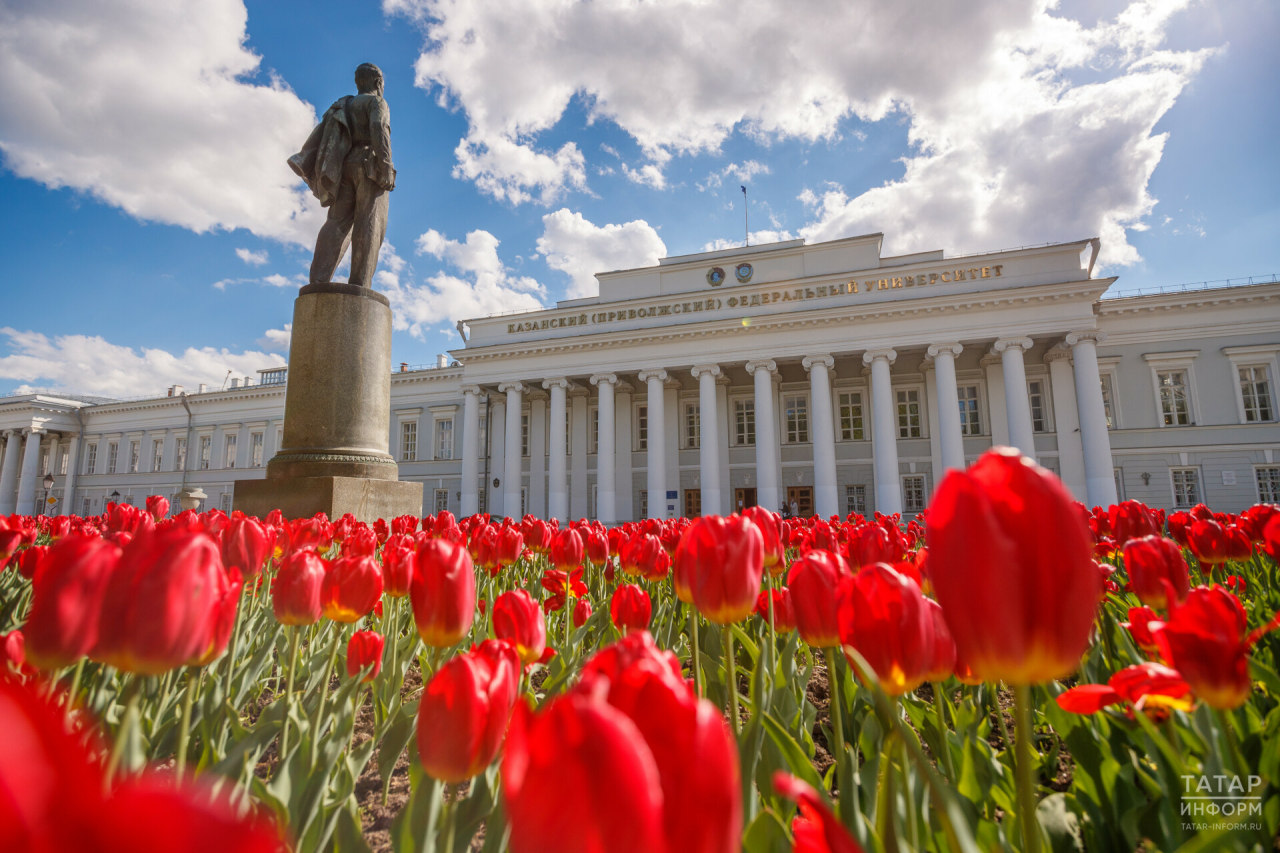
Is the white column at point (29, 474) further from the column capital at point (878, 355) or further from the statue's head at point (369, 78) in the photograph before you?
the column capital at point (878, 355)

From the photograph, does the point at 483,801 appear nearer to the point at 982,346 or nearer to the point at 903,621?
the point at 903,621

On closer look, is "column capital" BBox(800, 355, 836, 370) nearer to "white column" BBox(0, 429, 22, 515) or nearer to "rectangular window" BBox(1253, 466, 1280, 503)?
"rectangular window" BBox(1253, 466, 1280, 503)

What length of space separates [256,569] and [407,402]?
30.2m

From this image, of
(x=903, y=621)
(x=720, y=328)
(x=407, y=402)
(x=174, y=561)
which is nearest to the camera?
(x=174, y=561)

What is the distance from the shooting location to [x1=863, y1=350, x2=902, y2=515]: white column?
780 inches

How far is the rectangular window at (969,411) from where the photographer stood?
22172 millimetres

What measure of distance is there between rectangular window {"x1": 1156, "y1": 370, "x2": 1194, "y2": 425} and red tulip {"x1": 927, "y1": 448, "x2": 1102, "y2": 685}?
26.6 meters

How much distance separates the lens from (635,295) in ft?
84.2

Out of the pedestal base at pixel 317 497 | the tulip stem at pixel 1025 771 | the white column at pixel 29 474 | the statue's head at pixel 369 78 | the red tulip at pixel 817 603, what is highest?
the statue's head at pixel 369 78

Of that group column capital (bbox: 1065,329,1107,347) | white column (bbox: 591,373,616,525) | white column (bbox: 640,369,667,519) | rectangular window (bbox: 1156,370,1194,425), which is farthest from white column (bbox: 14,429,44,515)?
rectangular window (bbox: 1156,370,1194,425)

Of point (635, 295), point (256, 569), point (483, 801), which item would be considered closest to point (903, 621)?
point (483, 801)

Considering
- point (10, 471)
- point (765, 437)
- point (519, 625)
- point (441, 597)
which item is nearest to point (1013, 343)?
point (765, 437)

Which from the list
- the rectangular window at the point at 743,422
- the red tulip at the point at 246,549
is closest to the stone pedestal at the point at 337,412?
the red tulip at the point at 246,549

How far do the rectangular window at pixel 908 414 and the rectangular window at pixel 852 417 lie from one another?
1.31 metres
